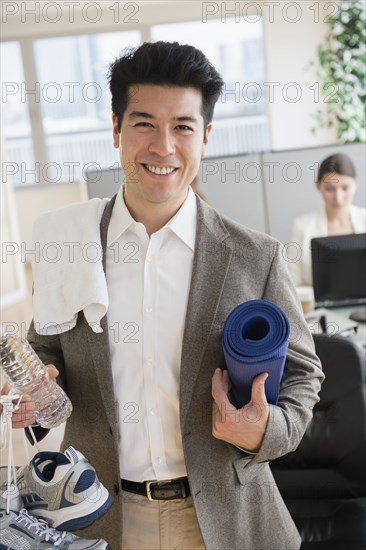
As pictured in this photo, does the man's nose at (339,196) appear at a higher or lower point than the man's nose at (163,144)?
lower

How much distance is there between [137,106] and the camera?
4.21 feet

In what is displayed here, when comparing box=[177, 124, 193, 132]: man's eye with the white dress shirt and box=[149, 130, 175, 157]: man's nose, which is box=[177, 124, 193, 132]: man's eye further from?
the white dress shirt

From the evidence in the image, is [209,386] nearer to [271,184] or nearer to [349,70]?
[271,184]

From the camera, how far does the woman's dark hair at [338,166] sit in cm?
352


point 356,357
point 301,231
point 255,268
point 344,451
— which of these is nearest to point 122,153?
point 255,268

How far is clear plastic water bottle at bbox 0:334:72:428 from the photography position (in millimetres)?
1113

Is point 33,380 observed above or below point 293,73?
below

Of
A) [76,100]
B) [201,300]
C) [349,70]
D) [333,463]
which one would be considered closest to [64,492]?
[201,300]

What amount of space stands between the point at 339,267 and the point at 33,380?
1.92 m

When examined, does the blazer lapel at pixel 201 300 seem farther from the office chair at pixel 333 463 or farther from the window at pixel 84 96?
the window at pixel 84 96

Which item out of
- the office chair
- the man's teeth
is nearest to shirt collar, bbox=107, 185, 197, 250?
the man's teeth

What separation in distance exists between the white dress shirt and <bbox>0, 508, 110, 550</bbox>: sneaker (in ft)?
1.03

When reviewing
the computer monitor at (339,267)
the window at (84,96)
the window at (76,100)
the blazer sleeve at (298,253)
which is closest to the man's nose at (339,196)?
the blazer sleeve at (298,253)

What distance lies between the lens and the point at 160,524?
134 cm
